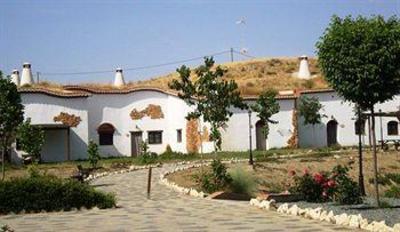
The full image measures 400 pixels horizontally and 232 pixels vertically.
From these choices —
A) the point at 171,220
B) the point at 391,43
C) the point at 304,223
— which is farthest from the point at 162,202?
the point at 391,43

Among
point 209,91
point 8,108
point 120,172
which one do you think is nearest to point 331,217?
point 209,91

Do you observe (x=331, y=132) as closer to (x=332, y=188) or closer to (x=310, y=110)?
(x=310, y=110)

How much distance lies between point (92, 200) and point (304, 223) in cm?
599

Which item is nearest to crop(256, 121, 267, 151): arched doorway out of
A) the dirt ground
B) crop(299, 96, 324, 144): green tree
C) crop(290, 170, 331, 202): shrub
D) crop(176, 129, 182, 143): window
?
crop(299, 96, 324, 144): green tree

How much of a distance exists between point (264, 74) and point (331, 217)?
174 ft

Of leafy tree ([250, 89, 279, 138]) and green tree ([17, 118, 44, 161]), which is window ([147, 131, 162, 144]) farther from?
green tree ([17, 118, 44, 161])

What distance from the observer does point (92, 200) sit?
15047mm

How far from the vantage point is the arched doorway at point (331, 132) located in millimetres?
41094

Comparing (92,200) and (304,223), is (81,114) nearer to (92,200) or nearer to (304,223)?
(92,200)

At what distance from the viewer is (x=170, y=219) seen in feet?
41.0

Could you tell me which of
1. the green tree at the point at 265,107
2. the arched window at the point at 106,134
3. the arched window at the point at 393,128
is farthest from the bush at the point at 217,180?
the arched window at the point at 393,128

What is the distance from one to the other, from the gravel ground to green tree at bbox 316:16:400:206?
547 millimetres

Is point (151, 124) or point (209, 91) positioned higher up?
point (209, 91)

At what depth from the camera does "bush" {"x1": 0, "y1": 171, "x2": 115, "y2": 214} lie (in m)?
14.4
